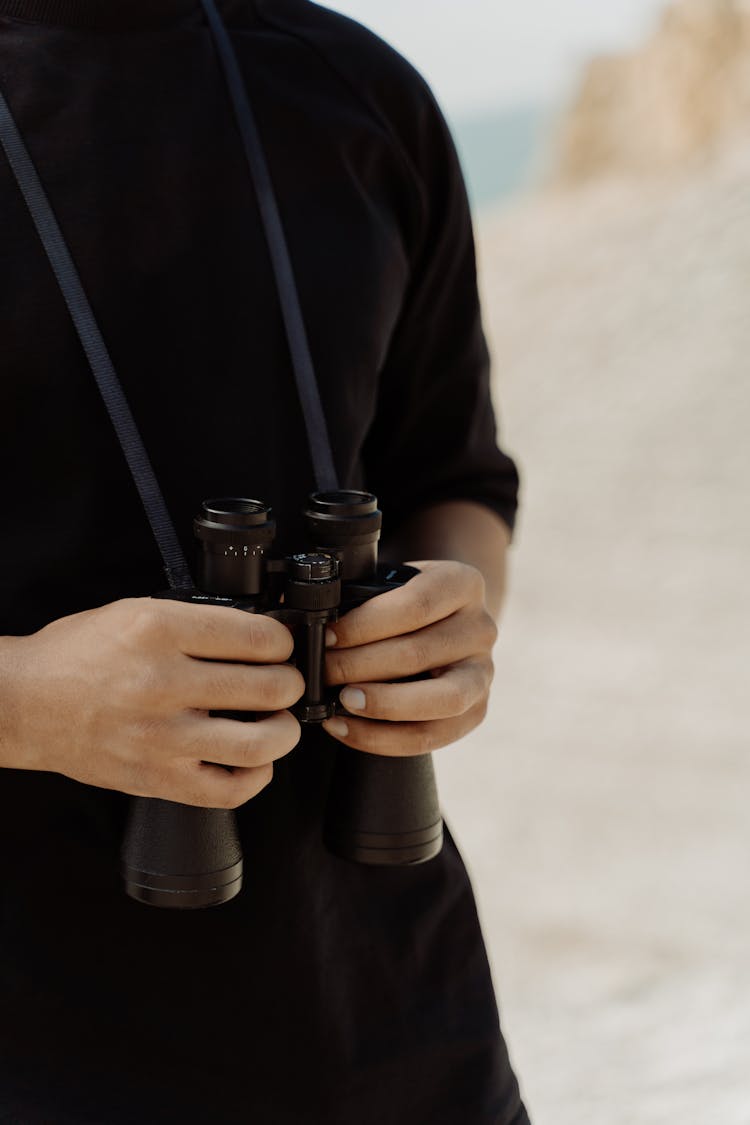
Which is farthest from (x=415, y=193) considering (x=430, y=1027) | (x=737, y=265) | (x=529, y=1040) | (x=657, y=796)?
(x=737, y=265)

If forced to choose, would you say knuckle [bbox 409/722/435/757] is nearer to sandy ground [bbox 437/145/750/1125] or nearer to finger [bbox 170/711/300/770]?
finger [bbox 170/711/300/770]

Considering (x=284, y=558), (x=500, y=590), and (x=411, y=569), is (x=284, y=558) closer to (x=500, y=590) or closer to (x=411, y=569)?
(x=411, y=569)

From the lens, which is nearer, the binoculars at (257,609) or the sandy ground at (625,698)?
the binoculars at (257,609)

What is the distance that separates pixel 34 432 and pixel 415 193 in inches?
17.0

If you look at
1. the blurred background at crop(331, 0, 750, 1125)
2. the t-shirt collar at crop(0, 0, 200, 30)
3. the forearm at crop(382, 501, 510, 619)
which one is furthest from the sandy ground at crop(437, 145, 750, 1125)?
the t-shirt collar at crop(0, 0, 200, 30)

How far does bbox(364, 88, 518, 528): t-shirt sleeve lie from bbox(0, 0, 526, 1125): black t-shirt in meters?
0.03

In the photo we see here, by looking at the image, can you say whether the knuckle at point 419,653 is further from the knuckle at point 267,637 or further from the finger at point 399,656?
the knuckle at point 267,637

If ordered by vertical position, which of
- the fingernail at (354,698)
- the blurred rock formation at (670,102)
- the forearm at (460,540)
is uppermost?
the fingernail at (354,698)

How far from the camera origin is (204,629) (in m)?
0.88

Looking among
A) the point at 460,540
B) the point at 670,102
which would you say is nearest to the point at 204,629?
the point at 460,540

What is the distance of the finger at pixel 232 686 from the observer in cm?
88

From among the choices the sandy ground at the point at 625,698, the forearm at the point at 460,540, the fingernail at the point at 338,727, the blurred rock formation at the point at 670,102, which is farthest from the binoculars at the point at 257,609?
the blurred rock formation at the point at 670,102

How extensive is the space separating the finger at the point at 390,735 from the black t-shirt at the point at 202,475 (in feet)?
0.35

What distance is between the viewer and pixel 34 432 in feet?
3.26
